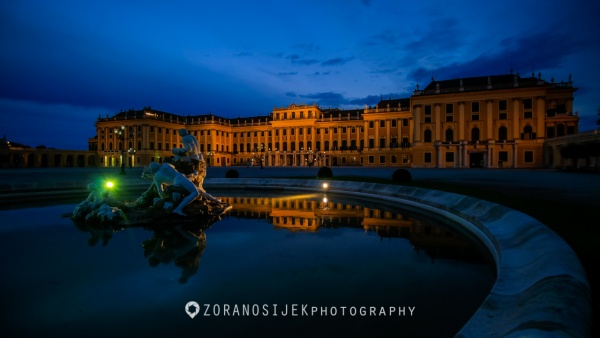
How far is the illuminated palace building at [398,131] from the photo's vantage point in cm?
4250

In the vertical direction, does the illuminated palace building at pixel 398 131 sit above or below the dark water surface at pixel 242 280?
above

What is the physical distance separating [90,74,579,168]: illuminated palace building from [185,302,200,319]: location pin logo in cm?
3001

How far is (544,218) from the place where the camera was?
5953 mm

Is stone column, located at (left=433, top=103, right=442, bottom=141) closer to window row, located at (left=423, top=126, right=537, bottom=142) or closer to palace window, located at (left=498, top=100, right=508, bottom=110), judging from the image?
window row, located at (left=423, top=126, right=537, bottom=142)

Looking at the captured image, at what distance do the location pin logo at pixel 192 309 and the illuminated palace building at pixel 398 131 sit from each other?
30012 mm

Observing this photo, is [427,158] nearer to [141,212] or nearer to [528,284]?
[141,212]

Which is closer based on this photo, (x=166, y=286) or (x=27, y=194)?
(x=166, y=286)

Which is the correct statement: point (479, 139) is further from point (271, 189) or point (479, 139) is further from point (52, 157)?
point (52, 157)

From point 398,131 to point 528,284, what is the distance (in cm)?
5883

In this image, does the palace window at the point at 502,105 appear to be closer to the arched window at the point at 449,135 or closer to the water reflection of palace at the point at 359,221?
the arched window at the point at 449,135

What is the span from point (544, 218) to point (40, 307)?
7.94 metres

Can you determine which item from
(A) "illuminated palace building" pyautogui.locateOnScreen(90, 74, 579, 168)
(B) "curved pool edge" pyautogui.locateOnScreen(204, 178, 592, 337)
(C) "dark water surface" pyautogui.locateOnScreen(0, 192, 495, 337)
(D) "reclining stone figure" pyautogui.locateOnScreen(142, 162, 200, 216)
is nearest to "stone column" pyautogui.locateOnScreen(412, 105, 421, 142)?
(A) "illuminated palace building" pyautogui.locateOnScreen(90, 74, 579, 168)

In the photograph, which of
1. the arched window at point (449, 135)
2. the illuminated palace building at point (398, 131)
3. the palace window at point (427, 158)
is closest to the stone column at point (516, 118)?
the illuminated palace building at point (398, 131)

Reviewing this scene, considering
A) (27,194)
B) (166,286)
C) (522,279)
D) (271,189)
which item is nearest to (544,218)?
(522,279)
